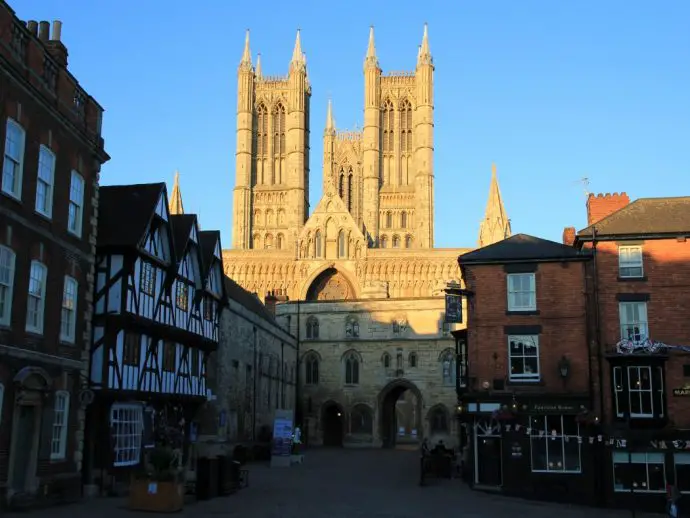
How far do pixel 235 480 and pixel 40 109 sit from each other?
1142 cm

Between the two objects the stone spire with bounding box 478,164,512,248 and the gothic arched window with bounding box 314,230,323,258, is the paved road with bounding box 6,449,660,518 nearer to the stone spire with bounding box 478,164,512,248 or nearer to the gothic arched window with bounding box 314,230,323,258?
the gothic arched window with bounding box 314,230,323,258

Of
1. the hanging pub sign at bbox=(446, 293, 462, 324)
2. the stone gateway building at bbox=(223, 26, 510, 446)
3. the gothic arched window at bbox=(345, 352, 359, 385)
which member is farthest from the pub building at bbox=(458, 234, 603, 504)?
the gothic arched window at bbox=(345, 352, 359, 385)

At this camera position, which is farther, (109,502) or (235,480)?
(235,480)

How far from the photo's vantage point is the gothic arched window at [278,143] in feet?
363

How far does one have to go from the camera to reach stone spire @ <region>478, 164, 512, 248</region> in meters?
97.7

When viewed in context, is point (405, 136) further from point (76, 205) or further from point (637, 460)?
point (76, 205)

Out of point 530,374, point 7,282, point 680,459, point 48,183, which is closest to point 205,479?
point 7,282

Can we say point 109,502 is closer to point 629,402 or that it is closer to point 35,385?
point 35,385

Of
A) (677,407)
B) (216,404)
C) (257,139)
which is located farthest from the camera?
(257,139)

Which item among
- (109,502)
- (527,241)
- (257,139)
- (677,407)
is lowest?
(109,502)

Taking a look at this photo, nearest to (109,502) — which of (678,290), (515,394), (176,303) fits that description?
(176,303)

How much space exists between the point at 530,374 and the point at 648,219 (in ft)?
21.0

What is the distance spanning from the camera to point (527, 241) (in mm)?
27953

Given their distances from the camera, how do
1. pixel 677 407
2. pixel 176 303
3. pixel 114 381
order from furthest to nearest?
pixel 176 303 < pixel 677 407 < pixel 114 381
